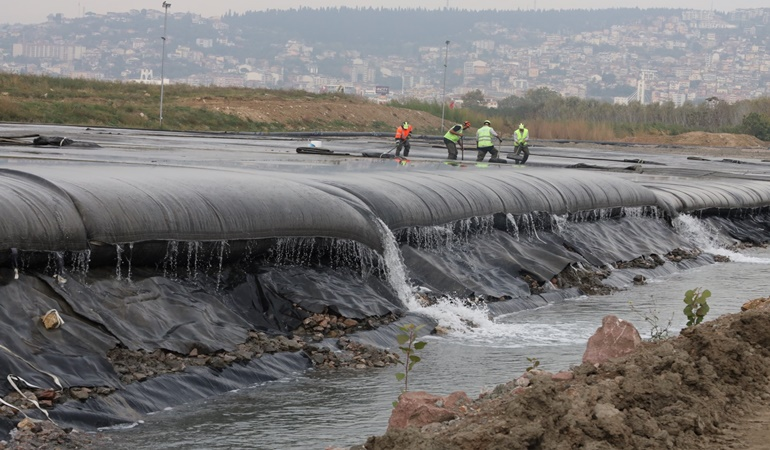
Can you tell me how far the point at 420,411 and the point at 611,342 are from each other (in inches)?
93.1

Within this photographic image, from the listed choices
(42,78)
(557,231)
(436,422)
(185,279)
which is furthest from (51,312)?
(42,78)

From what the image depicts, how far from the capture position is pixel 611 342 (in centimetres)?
913

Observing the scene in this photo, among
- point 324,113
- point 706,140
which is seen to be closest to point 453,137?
point 324,113

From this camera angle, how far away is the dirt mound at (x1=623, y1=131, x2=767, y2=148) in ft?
245

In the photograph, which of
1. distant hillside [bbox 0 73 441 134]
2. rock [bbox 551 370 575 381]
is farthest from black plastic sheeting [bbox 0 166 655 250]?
distant hillside [bbox 0 73 441 134]

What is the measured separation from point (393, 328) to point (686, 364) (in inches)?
239

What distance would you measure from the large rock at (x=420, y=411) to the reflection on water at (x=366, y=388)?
1.11m

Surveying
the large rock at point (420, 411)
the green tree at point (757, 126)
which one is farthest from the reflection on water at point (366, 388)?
the green tree at point (757, 126)

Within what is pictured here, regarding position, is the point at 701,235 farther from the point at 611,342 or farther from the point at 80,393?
the point at 80,393

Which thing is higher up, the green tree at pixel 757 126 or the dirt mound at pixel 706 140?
the green tree at pixel 757 126

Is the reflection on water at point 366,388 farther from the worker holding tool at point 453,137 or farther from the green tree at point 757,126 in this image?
the green tree at point 757,126

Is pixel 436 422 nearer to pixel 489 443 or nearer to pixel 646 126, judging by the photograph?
pixel 489 443

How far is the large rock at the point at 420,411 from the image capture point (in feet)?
24.3

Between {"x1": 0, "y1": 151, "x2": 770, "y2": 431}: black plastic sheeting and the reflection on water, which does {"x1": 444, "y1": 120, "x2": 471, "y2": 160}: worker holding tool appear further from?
the reflection on water
